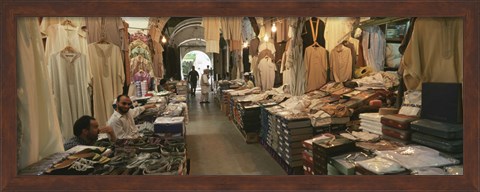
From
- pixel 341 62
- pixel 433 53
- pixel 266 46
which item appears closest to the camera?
pixel 433 53

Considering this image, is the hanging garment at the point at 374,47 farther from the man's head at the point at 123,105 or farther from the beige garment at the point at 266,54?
the man's head at the point at 123,105

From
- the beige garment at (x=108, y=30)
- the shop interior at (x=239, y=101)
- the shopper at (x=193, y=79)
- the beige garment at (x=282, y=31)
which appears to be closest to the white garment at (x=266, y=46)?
the shop interior at (x=239, y=101)

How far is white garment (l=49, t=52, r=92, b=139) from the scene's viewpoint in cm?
362

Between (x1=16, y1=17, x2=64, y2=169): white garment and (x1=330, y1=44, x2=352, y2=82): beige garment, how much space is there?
4.46m

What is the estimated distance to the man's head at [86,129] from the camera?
314 centimetres

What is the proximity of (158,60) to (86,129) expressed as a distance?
8.84 feet

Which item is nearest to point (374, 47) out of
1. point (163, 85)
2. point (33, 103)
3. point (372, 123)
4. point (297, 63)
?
point (297, 63)

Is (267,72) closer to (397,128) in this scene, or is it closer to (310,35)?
(310,35)

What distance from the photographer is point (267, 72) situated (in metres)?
7.55

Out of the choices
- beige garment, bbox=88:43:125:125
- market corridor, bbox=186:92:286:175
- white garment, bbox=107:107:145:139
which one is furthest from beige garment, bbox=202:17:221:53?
white garment, bbox=107:107:145:139

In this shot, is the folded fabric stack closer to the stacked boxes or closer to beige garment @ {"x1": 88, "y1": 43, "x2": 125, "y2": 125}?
the stacked boxes

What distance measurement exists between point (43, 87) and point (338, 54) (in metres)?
4.58

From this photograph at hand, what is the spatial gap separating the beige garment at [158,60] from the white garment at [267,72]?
2426 millimetres

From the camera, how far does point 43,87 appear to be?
2.52 m
